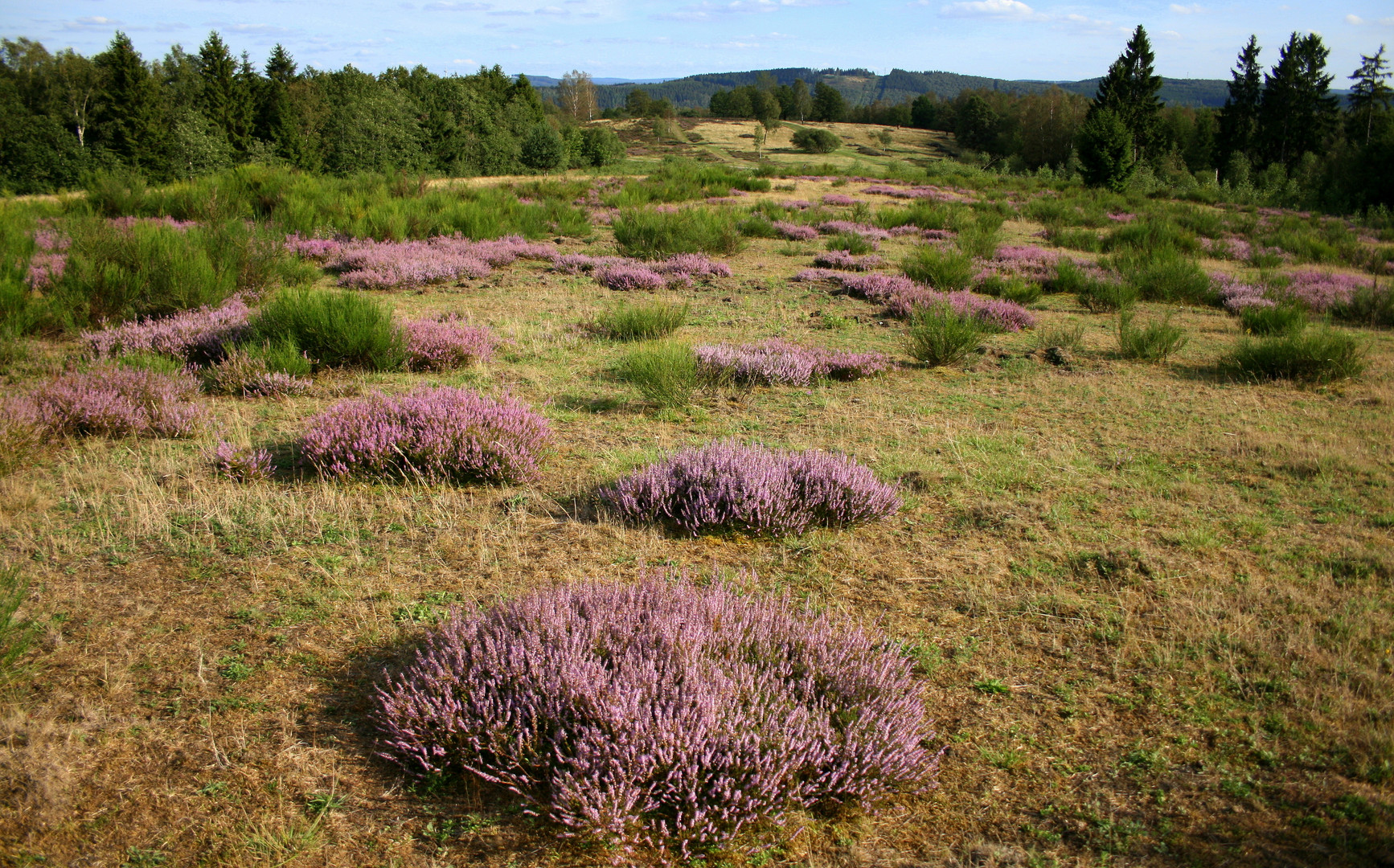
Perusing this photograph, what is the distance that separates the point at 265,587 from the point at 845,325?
291 inches

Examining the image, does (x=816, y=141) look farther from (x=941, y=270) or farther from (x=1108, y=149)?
(x=941, y=270)

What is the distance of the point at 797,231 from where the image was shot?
1712cm

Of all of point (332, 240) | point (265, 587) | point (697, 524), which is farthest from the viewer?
point (332, 240)

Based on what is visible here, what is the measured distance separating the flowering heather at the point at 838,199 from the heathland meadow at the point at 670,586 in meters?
16.7

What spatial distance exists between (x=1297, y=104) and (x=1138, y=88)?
1190 centimetres

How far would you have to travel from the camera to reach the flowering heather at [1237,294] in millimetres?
10539

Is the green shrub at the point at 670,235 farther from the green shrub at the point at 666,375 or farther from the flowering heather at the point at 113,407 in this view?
the flowering heather at the point at 113,407

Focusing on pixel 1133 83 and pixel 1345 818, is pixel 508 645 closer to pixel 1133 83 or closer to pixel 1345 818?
pixel 1345 818

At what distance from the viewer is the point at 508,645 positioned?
8.73 ft

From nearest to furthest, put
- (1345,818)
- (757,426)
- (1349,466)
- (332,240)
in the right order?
1. (1345,818)
2. (1349,466)
3. (757,426)
4. (332,240)

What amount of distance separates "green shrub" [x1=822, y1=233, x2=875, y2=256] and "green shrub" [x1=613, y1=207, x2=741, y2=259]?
200cm

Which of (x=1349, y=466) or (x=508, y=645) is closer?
(x=508, y=645)

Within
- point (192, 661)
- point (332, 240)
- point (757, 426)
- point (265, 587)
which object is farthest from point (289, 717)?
point (332, 240)

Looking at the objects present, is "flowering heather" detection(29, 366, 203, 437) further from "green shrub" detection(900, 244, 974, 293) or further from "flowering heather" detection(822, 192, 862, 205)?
"flowering heather" detection(822, 192, 862, 205)
